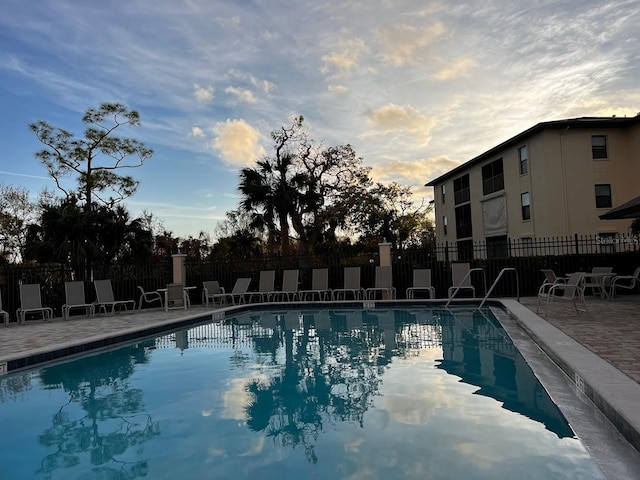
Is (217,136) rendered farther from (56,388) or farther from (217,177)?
(56,388)

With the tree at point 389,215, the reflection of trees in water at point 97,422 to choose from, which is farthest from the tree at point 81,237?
the tree at point 389,215

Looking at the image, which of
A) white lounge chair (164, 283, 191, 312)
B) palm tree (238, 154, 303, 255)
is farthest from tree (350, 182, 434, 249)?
white lounge chair (164, 283, 191, 312)

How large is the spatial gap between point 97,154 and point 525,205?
20.8m

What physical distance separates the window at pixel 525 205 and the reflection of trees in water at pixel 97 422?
20663mm

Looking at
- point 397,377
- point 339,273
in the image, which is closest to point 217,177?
point 339,273

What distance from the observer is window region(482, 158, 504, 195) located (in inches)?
993

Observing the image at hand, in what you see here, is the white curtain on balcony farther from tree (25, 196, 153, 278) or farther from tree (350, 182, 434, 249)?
tree (25, 196, 153, 278)

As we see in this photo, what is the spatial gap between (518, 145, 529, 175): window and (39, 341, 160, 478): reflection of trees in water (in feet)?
68.6

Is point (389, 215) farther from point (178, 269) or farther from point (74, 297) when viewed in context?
point (74, 297)

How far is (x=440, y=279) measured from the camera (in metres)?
13.9

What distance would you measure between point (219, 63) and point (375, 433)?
12980 millimetres

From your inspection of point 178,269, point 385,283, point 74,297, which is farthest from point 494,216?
point 74,297

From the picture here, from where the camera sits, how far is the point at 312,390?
16.4 ft

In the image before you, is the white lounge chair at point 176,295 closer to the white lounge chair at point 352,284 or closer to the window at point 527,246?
the white lounge chair at point 352,284
